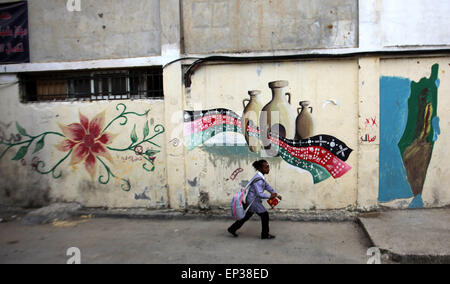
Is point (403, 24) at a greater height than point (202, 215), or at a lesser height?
greater

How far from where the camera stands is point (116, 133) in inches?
259

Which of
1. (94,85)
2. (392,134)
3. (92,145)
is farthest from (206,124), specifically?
(392,134)

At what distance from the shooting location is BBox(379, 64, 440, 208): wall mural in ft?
19.1

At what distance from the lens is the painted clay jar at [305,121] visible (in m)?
6.04

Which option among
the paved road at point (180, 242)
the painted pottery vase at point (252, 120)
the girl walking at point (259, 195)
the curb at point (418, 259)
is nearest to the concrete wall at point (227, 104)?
the painted pottery vase at point (252, 120)

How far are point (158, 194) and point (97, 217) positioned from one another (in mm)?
1275

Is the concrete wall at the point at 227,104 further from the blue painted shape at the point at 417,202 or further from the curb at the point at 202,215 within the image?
the curb at the point at 202,215

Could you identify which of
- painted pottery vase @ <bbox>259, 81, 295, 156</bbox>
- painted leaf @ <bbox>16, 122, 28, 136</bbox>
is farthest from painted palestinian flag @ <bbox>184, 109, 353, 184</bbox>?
painted leaf @ <bbox>16, 122, 28, 136</bbox>

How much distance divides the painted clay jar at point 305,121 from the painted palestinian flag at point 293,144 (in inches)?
4.5

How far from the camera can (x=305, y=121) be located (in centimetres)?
605

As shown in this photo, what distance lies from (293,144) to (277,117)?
0.58 m

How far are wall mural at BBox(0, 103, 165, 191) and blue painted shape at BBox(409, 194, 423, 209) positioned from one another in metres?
4.77

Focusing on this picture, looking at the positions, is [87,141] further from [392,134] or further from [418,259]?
[418,259]
